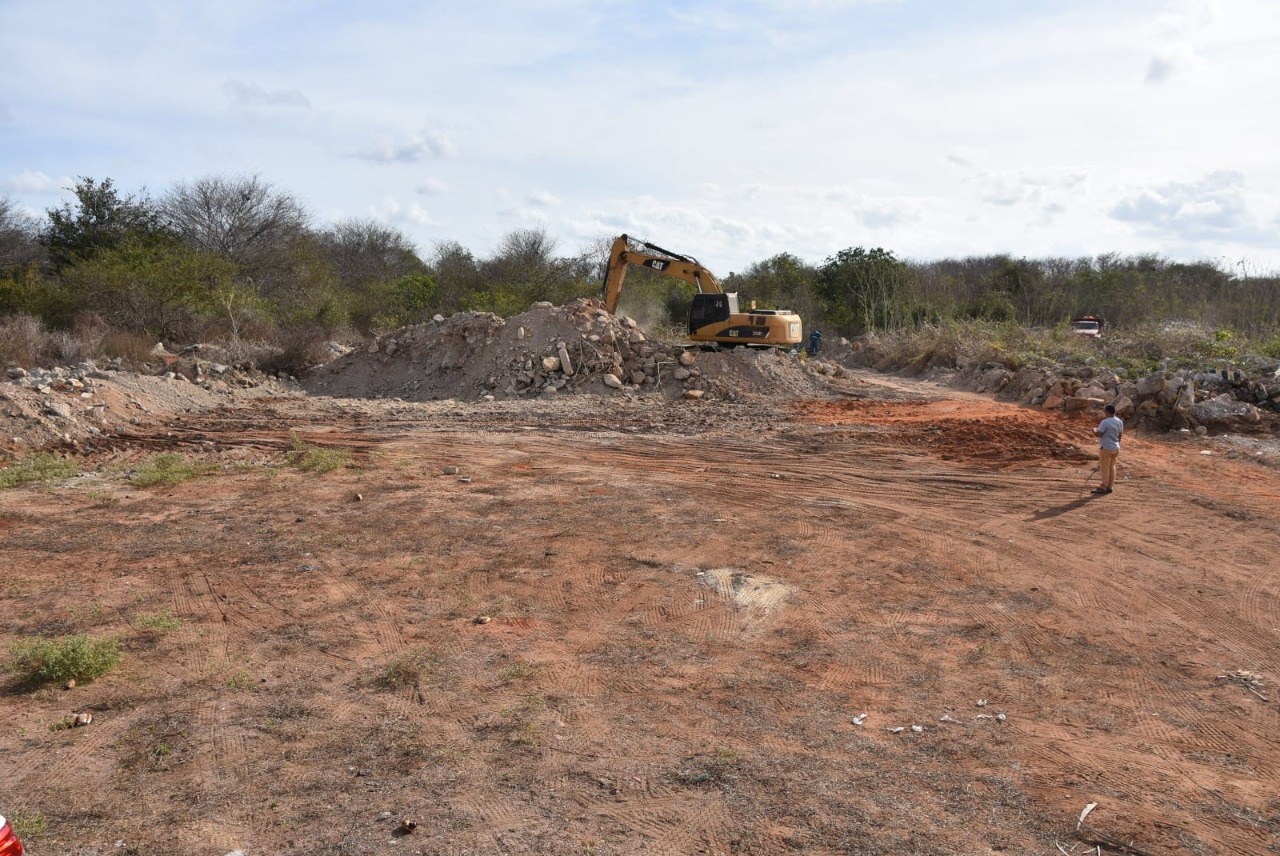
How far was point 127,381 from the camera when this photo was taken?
1669 cm

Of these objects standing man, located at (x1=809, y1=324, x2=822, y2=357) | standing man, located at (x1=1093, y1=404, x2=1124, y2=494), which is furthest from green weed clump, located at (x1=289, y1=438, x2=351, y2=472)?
standing man, located at (x1=809, y1=324, x2=822, y2=357)

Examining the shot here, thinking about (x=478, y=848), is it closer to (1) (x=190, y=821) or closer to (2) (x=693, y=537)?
(1) (x=190, y=821)

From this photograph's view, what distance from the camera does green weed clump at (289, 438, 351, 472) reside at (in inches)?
464

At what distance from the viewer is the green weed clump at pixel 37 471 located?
1083 centimetres

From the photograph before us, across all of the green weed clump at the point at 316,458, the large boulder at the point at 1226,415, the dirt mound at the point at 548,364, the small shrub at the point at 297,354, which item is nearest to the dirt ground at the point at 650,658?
the green weed clump at the point at 316,458

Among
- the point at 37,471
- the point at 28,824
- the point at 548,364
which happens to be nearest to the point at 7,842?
the point at 28,824

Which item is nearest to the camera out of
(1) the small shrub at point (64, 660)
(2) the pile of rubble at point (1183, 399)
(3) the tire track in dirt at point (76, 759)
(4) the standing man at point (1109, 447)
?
(3) the tire track in dirt at point (76, 759)

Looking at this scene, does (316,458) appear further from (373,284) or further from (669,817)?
(373,284)

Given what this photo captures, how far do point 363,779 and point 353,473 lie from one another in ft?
24.3

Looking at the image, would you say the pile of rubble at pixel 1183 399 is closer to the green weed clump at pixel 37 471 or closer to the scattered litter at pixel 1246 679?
the scattered litter at pixel 1246 679

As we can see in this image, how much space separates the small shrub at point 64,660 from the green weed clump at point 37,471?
225 inches

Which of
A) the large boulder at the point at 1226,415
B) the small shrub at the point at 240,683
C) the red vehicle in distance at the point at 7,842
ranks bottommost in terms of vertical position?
the small shrub at the point at 240,683

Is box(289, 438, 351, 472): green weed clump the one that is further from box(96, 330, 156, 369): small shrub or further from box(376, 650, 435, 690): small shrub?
box(96, 330, 156, 369): small shrub

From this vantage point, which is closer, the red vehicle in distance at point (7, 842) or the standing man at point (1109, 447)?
the red vehicle in distance at point (7, 842)
